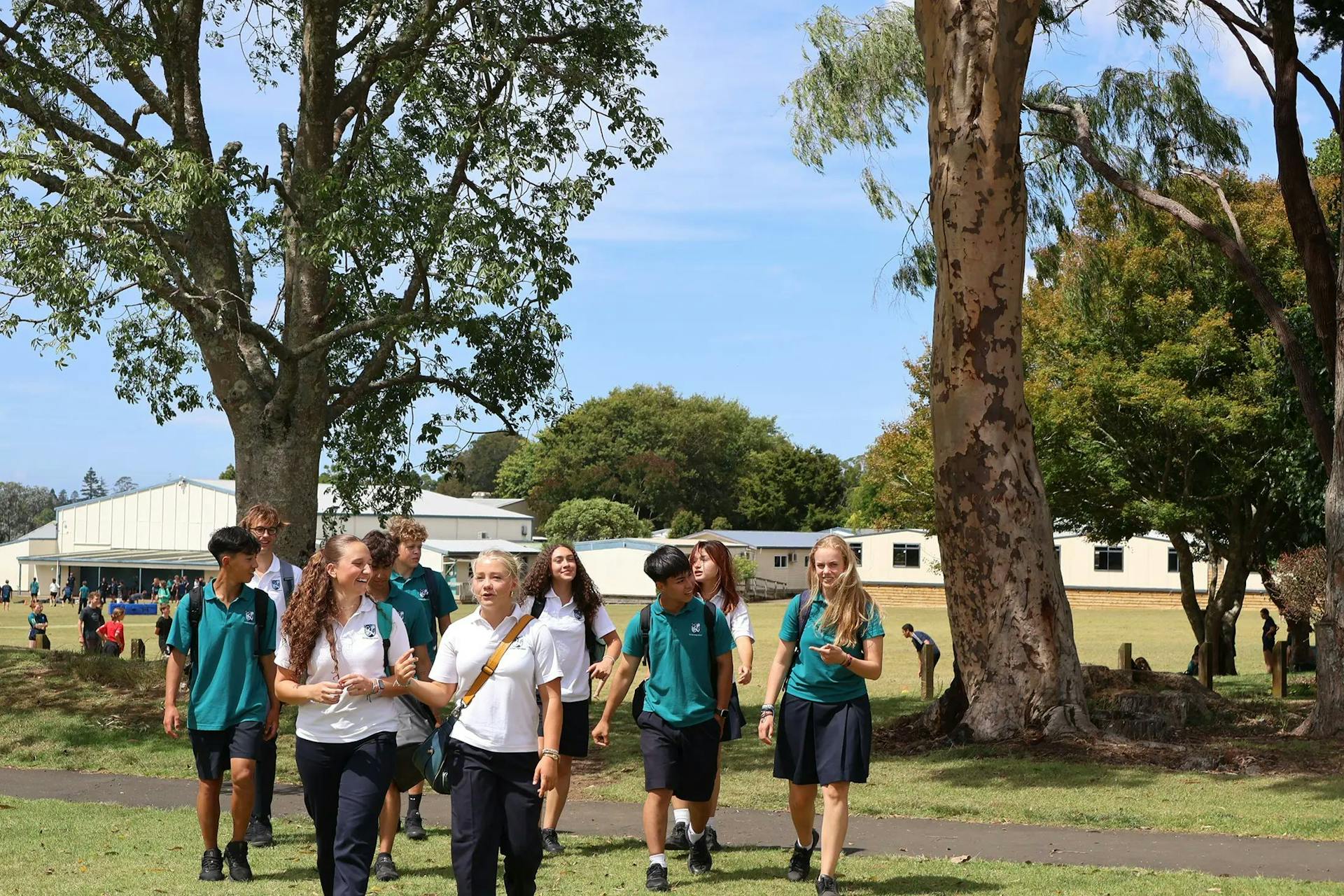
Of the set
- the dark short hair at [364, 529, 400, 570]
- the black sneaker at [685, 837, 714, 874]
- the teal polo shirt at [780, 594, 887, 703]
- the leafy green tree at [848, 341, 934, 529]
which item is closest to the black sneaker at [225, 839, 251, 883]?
the dark short hair at [364, 529, 400, 570]

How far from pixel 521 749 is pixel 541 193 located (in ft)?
33.6

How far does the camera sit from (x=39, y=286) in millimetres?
13695

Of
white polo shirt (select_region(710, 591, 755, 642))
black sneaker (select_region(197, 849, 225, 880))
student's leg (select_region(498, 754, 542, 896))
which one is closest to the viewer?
student's leg (select_region(498, 754, 542, 896))

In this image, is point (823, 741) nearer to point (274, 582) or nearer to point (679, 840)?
point (679, 840)

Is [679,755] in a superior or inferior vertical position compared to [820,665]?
inferior

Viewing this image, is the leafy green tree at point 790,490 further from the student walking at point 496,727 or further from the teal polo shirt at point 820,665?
the student walking at point 496,727

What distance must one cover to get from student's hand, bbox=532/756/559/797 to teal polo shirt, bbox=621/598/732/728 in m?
1.91

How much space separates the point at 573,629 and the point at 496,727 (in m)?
2.47

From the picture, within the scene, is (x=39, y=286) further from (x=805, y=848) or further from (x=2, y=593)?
(x=2, y=593)

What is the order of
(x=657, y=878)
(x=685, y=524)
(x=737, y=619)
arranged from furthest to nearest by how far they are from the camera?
(x=685, y=524), (x=737, y=619), (x=657, y=878)

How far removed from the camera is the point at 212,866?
24.6 ft

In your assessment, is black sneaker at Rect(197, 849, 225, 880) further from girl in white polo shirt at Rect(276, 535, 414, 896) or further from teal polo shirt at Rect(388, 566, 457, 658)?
girl in white polo shirt at Rect(276, 535, 414, 896)

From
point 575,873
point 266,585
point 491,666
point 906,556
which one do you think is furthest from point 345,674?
point 906,556

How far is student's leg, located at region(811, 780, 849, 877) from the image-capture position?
22.6 ft
